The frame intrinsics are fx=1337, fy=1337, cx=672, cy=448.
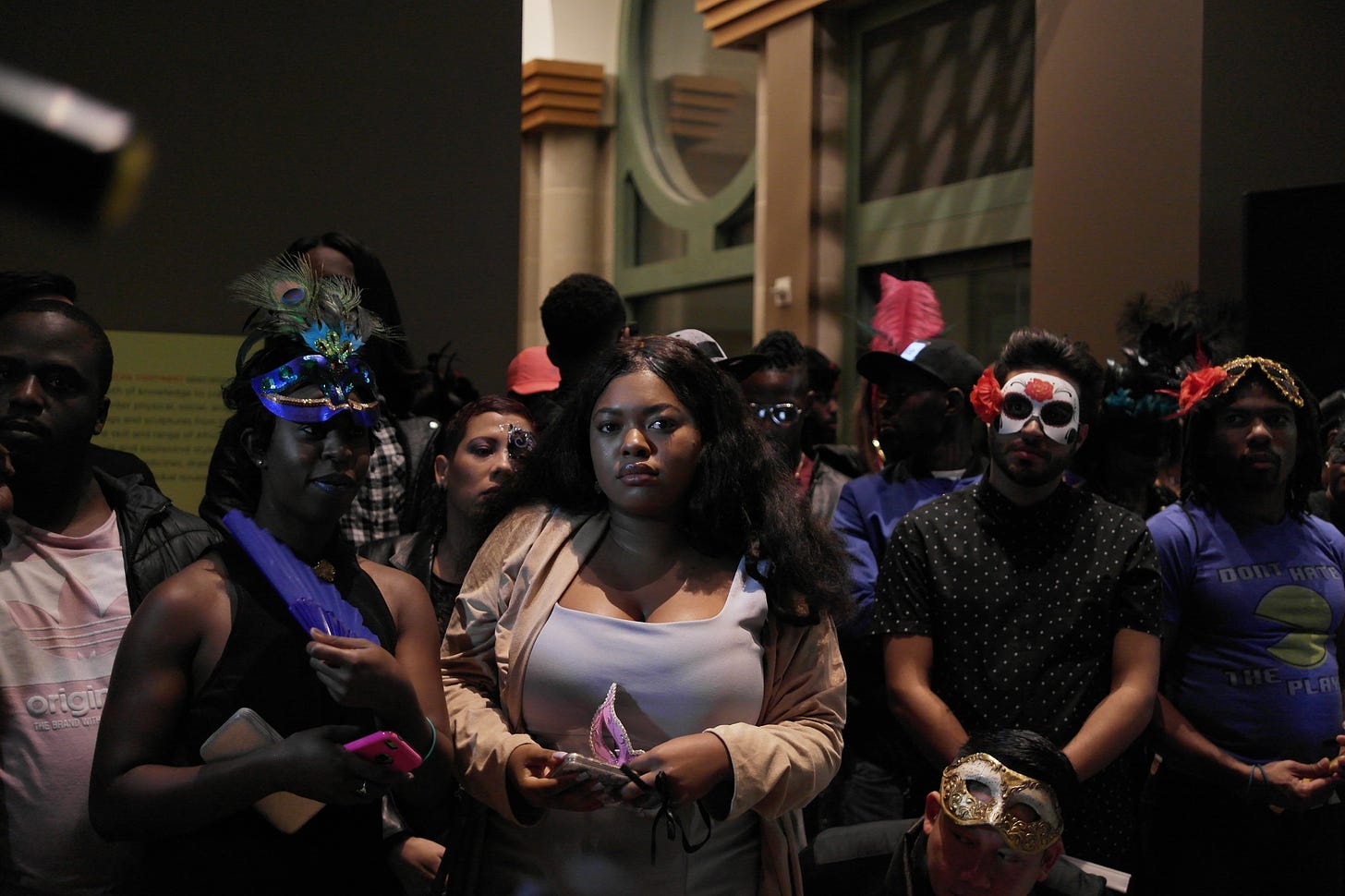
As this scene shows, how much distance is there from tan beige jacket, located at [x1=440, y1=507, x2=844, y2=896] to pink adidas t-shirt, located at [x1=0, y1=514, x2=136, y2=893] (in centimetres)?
58

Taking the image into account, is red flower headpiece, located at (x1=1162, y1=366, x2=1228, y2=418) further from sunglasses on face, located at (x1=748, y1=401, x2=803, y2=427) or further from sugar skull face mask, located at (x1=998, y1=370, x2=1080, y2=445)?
sunglasses on face, located at (x1=748, y1=401, x2=803, y2=427)

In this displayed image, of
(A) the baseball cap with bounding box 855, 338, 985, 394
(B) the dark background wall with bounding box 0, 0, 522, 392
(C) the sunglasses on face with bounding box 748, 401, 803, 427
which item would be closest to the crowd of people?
(A) the baseball cap with bounding box 855, 338, 985, 394

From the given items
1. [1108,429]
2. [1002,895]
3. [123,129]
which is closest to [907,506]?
[1108,429]

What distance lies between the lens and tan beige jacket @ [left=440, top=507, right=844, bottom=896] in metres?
2.23

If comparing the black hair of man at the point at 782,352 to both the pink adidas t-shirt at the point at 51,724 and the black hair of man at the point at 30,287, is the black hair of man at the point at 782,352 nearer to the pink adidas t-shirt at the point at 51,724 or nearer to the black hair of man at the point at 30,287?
the black hair of man at the point at 30,287

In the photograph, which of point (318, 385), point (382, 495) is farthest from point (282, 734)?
point (382, 495)

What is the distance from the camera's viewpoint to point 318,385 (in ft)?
7.11

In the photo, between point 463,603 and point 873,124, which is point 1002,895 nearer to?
point 463,603

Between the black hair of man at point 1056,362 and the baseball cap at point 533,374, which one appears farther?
the baseball cap at point 533,374

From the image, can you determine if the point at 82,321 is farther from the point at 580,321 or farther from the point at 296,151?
the point at 296,151

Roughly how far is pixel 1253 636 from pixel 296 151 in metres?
3.25

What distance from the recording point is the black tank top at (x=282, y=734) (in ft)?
6.48

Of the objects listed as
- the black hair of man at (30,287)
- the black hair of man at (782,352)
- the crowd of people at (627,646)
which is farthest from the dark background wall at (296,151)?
the black hair of man at (30,287)

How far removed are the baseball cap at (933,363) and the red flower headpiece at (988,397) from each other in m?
0.59
